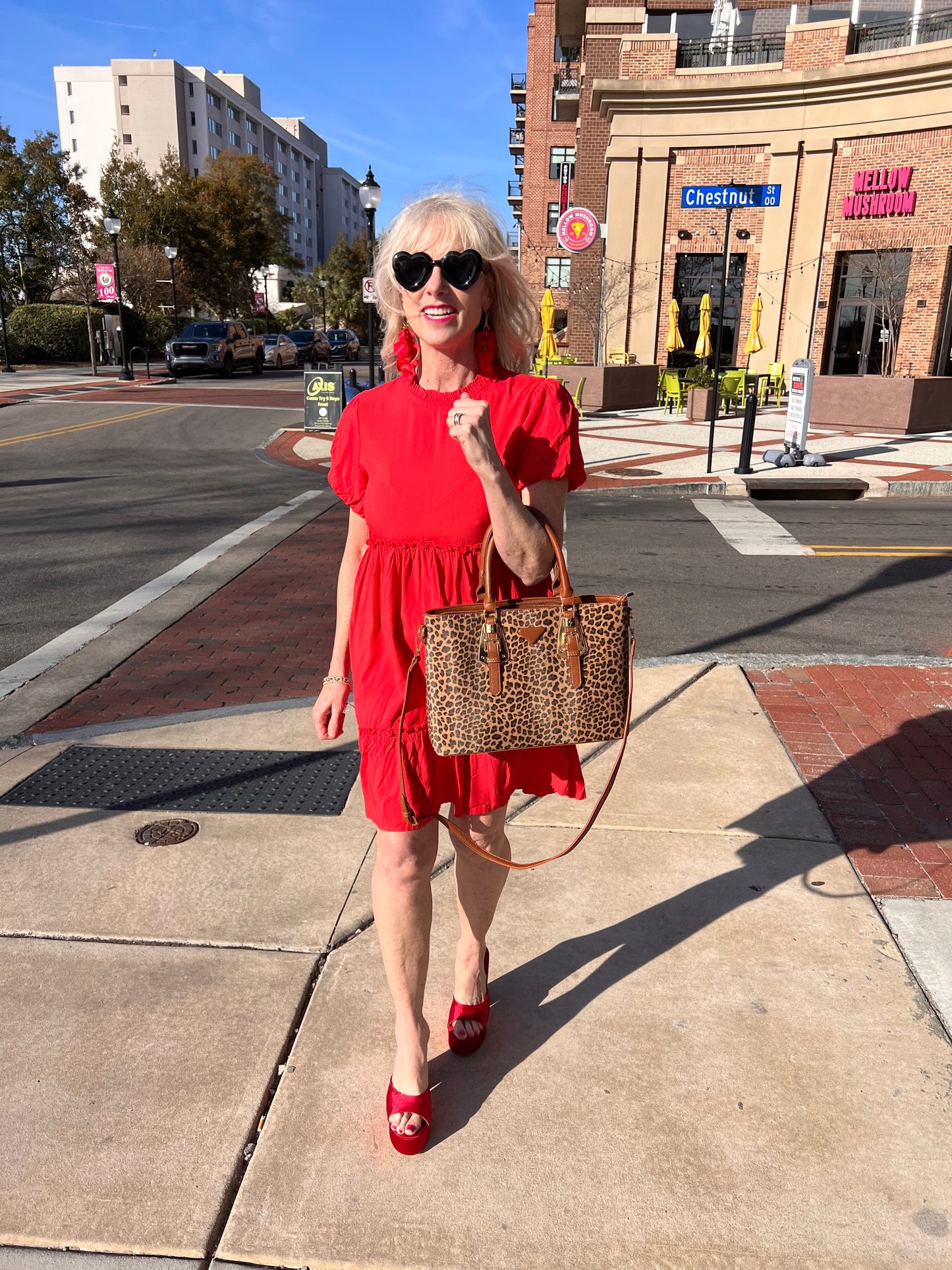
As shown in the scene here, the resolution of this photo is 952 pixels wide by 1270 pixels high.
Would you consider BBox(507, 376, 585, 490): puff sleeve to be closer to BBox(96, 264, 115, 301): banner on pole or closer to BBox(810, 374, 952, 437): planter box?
BBox(810, 374, 952, 437): planter box

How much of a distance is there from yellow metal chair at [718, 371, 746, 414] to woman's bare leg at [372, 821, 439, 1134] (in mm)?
21242

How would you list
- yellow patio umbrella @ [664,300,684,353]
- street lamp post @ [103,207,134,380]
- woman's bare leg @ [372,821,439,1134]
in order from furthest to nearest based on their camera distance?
street lamp post @ [103,207,134,380], yellow patio umbrella @ [664,300,684,353], woman's bare leg @ [372,821,439,1134]

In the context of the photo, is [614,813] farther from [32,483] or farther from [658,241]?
[658,241]

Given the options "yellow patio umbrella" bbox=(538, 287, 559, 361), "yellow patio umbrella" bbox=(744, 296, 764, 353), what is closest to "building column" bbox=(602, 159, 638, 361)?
"yellow patio umbrella" bbox=(744, 296, 764, 353)

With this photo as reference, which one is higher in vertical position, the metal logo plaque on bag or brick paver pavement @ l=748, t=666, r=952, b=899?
the metal logo plaque on bag

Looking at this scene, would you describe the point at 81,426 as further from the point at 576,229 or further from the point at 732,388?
the point at 732,388

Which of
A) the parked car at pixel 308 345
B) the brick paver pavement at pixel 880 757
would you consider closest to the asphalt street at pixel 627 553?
the brick paver pavement at pixel 880 757

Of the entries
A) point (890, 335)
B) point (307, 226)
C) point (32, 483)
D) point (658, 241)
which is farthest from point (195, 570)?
point (307, 226)

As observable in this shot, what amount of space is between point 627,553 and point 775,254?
69.9 ft

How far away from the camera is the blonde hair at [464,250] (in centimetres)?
209

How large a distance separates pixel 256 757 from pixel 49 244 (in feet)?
162

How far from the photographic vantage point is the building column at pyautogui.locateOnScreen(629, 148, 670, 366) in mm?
27625

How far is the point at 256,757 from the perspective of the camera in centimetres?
427

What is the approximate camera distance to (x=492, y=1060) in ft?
8.05
